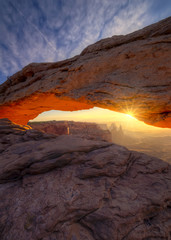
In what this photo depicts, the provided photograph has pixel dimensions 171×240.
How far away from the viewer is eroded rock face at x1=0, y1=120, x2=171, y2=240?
1857 millimetres

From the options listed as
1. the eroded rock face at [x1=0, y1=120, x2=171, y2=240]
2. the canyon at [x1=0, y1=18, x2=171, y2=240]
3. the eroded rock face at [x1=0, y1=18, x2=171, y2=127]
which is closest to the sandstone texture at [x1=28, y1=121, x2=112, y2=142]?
the eroded rock face at [x1=0, y1=18, x2=171, y2=127]

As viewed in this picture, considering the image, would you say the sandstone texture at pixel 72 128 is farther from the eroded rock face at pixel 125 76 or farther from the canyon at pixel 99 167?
the canyon at pixel 99 167

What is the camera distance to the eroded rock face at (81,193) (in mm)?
1857

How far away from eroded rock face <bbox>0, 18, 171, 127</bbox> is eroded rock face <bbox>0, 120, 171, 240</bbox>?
2188 millimetres

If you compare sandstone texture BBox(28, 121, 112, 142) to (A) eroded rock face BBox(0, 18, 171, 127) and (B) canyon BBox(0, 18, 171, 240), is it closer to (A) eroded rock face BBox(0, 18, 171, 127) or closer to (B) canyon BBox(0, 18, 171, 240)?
(A) eroded rock face BBox(0, 18, 171, 127)

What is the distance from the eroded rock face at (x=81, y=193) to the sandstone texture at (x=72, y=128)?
16.9 metres

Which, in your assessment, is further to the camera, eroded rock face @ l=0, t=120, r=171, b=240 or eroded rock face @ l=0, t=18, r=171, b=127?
eroded rock face @ l=0, t=18, r=171, b=127

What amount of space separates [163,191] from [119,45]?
6297mm

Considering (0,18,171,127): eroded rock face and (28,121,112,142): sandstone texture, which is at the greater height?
(0,18,171,127): eroded rock face

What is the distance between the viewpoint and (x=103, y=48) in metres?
5.08

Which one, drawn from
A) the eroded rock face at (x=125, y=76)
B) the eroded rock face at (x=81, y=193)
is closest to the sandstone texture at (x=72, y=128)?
the eroded rock face at (x=125, y=76)

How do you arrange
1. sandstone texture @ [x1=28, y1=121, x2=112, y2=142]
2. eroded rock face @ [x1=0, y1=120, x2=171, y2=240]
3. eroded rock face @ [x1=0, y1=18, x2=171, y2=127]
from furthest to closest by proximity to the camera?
sandstone texture @ [x1=28, y1=121, x2=112, y2=142]
eroded rock face @ [x1=0, y1=18, x2=171, y2=127]
eroded rock face @ [x1=0, y1=120, x2=171, y2=240]

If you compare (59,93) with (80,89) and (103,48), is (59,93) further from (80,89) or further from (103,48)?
(103,48)

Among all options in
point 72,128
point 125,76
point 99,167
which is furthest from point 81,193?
point 72,128
